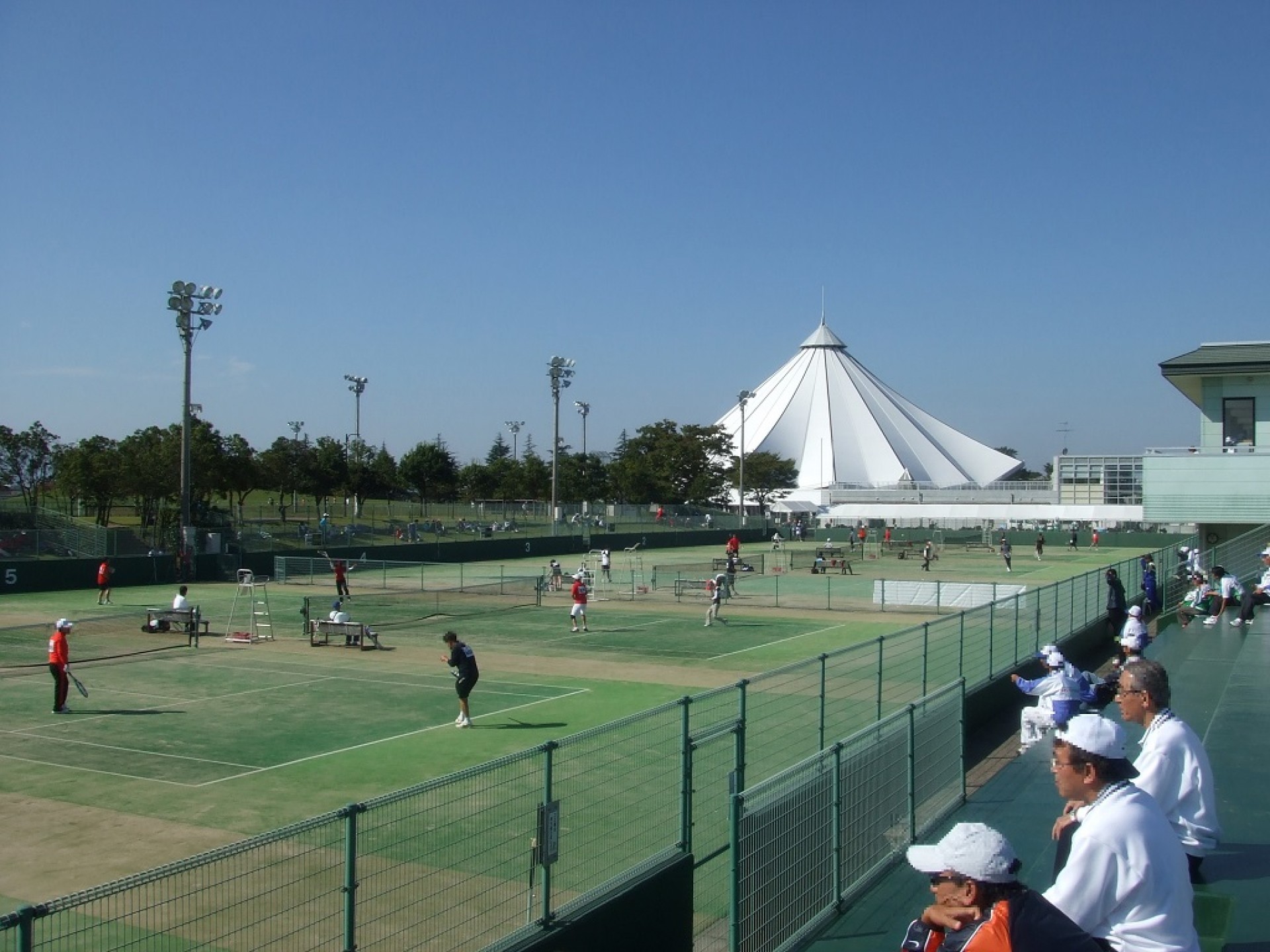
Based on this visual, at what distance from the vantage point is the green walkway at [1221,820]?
7.18 metres

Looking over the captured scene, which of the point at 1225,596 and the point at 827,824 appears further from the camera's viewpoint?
the point at 1225,596

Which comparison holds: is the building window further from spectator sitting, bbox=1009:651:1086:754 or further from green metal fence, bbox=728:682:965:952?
green metal fence, bbox=728:682:965:952

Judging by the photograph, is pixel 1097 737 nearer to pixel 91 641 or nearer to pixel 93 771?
pixel 93 771

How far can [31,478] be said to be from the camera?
6969cm

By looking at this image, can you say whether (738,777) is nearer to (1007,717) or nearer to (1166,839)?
(1166,839)

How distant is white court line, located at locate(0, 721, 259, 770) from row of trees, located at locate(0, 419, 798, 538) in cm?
3441

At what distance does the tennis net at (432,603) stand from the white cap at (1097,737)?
25850mm

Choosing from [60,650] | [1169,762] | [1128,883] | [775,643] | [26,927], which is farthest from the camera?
[775,643]

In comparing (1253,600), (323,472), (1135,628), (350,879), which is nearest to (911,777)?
(350,879)

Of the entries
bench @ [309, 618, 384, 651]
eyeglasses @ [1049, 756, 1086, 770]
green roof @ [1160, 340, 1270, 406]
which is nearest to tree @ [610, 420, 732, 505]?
green roof @ [1160, 340, 1270, 406]

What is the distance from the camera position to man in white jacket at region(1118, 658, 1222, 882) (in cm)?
609

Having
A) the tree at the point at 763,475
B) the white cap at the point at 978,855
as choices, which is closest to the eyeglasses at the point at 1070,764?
the white cap at the point at 978,855

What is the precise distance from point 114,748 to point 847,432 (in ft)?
457

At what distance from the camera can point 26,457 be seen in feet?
225
